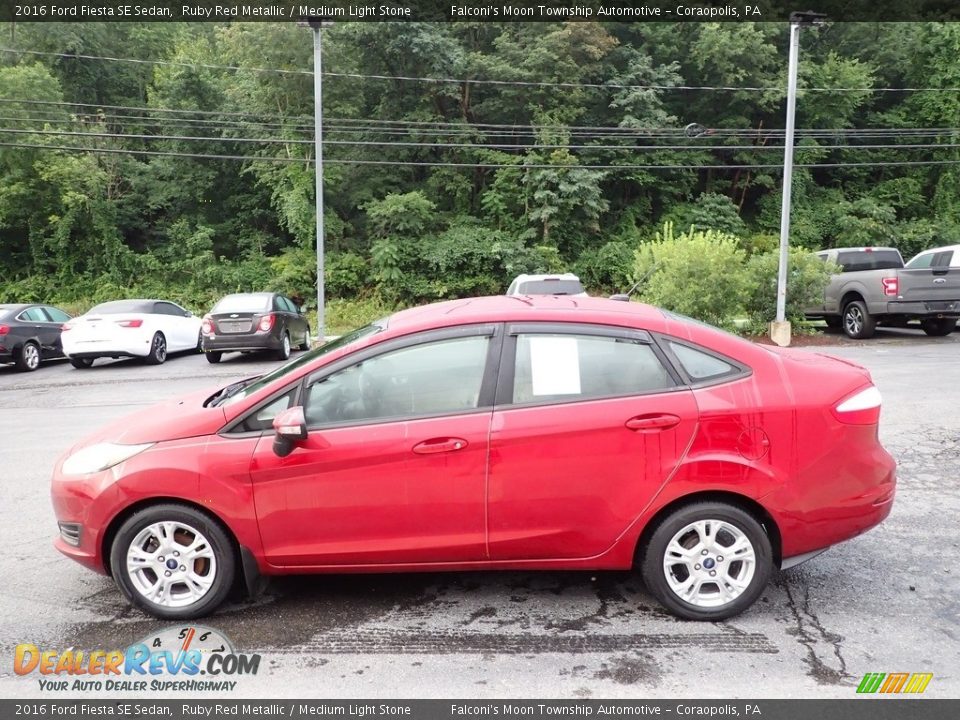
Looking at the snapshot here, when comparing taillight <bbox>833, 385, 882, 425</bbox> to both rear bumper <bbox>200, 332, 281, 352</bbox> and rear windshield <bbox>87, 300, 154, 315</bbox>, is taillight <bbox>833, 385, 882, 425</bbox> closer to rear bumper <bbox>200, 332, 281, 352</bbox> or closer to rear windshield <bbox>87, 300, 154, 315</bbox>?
rear bumper <bbox>200, 332, 281, 352</bbox>

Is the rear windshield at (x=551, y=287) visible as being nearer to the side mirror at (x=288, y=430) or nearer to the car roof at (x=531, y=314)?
the car roof at (x=531, y=314)

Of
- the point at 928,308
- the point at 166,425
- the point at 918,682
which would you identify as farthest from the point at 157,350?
the point at 928,308

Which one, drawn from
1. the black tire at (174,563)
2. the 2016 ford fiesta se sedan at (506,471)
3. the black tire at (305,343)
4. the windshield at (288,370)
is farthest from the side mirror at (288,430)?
the black tire at (305,343)

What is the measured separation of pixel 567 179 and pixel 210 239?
56.5 ft

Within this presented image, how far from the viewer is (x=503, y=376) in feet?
12.1

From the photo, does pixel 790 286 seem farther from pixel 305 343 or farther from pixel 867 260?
pixel 305 343

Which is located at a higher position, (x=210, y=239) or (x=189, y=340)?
(x=210, y=239)

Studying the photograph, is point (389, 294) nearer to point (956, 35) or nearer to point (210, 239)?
point (210, 239)

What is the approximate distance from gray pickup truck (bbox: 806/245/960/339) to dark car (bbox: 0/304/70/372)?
17649 millimetres

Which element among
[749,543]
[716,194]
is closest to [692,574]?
[749,543]

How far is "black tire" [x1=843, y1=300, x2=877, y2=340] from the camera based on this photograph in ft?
53.3

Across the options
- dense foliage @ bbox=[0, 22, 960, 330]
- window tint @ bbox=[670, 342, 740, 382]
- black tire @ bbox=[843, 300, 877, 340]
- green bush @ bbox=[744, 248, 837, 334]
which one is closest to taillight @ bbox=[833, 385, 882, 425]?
window tint @ bbox=[670, 342, 740, 382]

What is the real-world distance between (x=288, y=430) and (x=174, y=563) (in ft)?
3.09

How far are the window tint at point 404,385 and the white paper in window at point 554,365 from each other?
27cm
